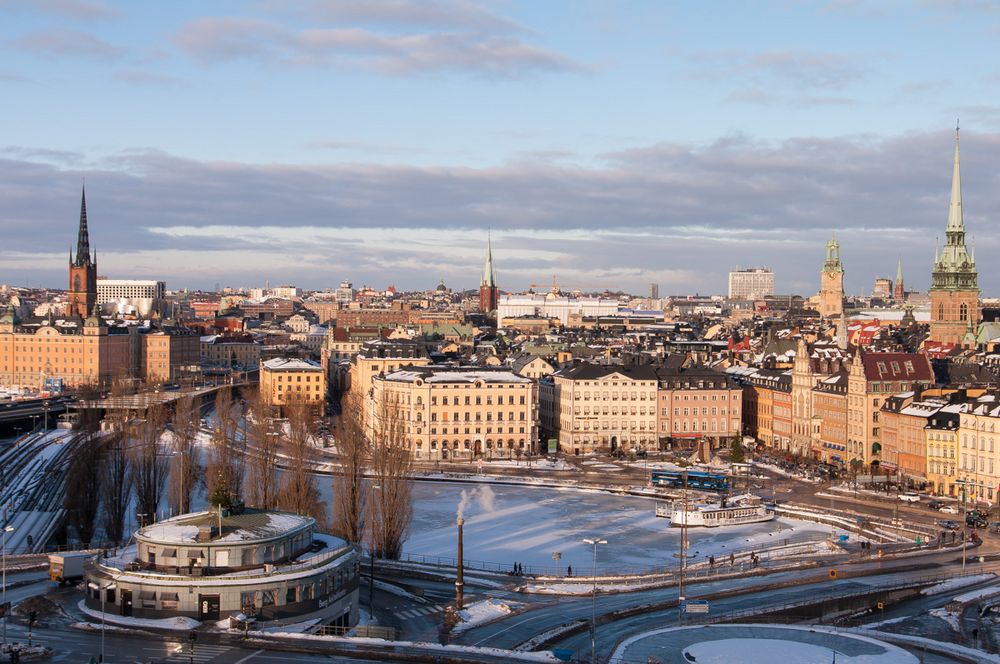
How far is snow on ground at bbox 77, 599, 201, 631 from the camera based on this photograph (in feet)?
119

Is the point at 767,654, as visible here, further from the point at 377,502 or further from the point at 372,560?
the point at 377,502

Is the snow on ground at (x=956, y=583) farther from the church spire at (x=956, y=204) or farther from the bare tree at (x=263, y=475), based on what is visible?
the church spire at (x=956, y=204)

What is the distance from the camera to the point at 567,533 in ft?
207

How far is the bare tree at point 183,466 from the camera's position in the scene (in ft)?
201

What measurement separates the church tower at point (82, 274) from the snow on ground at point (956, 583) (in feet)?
481

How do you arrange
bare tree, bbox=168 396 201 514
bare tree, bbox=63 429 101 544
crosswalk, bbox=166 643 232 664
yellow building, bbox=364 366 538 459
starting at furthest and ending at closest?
yellow building, bbox=364 366 538 459, bare tree, bbox=168 396 201 514, bare tree, bbox=63 429 101 544, crosswalk, bbox=166 643 232 664

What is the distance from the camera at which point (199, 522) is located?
40625 mm

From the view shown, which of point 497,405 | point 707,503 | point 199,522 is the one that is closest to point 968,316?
point 497,405

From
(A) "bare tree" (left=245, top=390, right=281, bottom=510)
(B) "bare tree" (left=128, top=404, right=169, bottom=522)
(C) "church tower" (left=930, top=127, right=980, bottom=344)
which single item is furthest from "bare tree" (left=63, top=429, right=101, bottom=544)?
(C) "church tower" (left=930, top=127, right=980, bottom=344)

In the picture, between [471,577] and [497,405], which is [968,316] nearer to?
[497,405]

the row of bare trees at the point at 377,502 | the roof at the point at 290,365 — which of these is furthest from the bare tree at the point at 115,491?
the roof at the point at 290,365

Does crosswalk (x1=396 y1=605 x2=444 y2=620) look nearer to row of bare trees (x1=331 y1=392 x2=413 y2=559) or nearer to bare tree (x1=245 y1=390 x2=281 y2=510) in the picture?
row of bare trees (x1=331 y1=392 x2=413 y2=559)

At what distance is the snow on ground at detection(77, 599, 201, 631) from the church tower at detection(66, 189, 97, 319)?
478ft

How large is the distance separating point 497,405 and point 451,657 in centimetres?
6573
